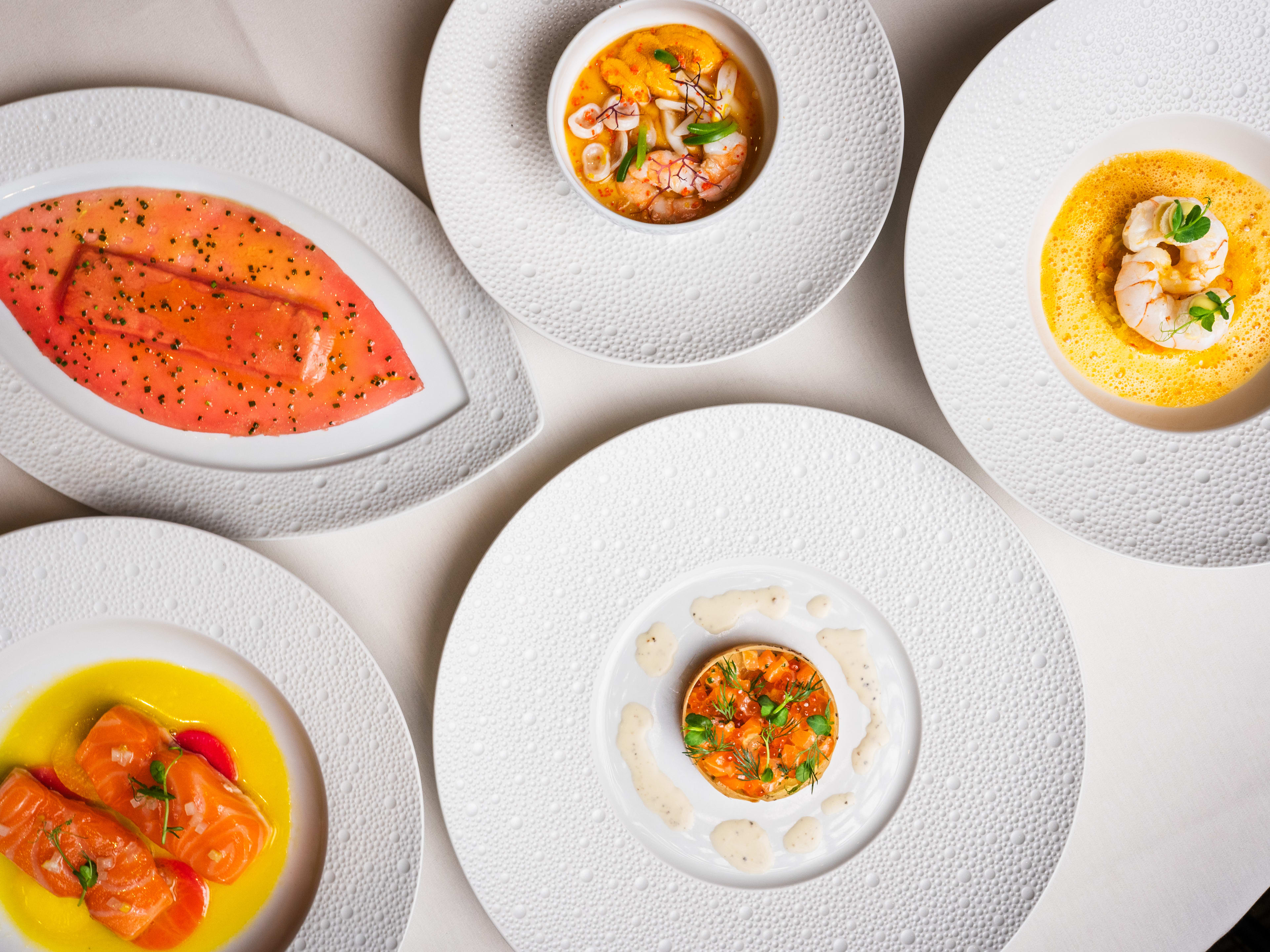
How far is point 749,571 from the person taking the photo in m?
1.44

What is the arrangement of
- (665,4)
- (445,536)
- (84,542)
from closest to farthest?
(665,4) < (84,542) < (445,536)

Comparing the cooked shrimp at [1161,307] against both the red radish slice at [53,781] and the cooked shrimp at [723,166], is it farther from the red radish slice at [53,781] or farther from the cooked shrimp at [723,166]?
the red radish slice at [53,781]

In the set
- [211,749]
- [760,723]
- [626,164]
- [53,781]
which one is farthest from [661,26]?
[53,781]

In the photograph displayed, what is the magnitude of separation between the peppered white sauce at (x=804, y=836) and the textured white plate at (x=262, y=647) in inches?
28.6

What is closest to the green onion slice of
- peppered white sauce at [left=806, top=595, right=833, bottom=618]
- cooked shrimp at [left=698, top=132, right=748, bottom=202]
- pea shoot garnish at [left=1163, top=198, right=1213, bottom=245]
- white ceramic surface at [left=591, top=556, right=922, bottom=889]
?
Answer: cooked shrimp at [left=698, top=132, right=748, bottom=202]

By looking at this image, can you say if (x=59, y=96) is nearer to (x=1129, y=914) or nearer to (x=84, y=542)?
(x=84, y=542)

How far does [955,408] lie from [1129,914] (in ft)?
3.80

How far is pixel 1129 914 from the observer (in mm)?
1501

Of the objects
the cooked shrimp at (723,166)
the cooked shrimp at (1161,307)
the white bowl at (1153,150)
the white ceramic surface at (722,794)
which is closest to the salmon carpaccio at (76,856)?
the white ceramic surface at (722,794)

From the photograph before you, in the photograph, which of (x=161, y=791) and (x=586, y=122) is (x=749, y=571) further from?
(x=161, y=791)

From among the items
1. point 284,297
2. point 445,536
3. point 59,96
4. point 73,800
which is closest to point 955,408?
point 445,536

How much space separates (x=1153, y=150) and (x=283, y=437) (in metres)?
1.81

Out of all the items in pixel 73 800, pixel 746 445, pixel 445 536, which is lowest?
pixel 73 800

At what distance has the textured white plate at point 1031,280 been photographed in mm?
1290
